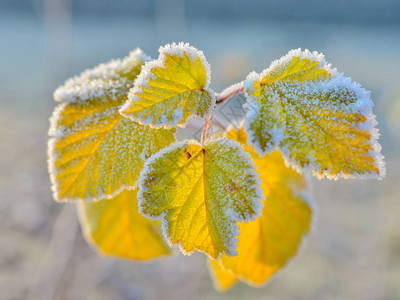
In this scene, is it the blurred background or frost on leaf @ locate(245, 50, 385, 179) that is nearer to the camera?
frost on leaf @ locate(245, 50, 385, 179)

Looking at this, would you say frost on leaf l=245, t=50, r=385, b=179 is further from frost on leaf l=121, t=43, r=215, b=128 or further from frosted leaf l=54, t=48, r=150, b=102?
frosted leaf l=54, t=48, r=150, b=102

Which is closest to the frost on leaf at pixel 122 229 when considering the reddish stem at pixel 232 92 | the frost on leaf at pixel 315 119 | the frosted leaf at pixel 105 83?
the frosted leaf at pixel 105 83

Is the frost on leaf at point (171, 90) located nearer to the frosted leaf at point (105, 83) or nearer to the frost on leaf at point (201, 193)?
the frost on leaf at point (201, 193)

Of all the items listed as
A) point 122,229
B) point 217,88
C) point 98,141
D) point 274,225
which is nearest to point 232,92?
point 98,141

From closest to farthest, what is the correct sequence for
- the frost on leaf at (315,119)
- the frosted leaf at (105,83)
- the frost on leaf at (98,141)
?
the frost on leaf at (315,119)
the frost on leaf at (98,141)
the frosted leaf at (105,83)

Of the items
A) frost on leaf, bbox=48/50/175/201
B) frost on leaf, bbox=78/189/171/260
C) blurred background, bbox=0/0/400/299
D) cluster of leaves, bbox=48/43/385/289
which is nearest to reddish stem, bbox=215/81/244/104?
cluster of leaves, bbox=48/43/385/289

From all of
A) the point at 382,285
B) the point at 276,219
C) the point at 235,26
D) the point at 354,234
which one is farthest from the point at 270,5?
the point at 276,219

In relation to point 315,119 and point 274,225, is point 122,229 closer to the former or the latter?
point 274,225
